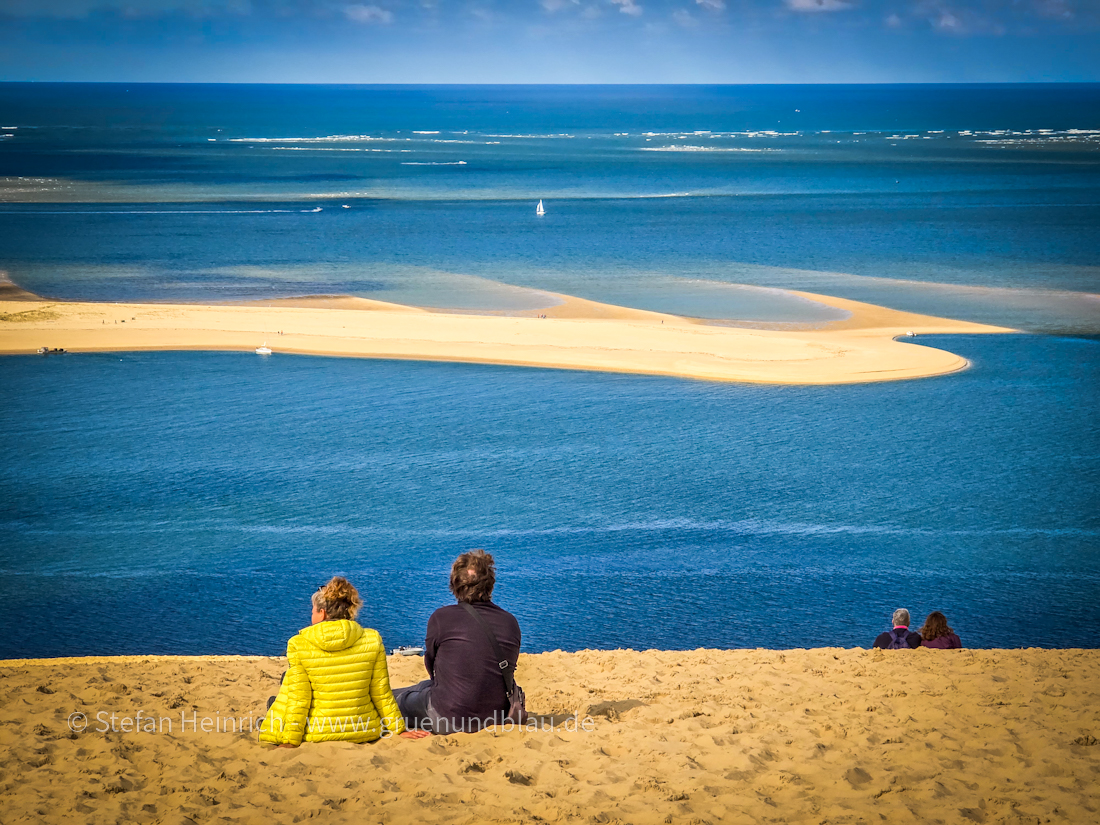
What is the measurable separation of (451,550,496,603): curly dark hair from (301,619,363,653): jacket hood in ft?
2.51

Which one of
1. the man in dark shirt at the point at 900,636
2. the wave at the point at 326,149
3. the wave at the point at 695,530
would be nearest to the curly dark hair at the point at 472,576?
the man in dark shirt at the point at 900,636

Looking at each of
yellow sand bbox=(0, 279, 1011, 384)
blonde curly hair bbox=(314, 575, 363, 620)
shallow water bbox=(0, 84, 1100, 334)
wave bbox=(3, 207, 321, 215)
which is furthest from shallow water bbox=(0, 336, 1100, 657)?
wave bbox=(3, 207, 321, 215)

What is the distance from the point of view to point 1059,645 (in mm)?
15008

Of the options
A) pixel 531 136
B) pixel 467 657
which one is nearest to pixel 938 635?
pixel 467 657

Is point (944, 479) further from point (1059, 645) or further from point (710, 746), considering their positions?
point (710, 746)

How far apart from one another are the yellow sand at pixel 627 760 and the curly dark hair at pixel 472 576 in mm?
1045

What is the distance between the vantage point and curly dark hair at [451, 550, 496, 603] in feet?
24.1

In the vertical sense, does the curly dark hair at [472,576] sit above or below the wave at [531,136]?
below

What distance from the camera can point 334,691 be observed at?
723 cm

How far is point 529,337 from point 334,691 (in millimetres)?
30208

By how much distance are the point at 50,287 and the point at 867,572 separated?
40.8 m

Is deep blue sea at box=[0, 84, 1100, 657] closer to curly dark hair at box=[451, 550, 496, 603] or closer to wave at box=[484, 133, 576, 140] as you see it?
curly dark hair at box=[451, 550, 496, 603]

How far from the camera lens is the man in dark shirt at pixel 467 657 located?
738cm

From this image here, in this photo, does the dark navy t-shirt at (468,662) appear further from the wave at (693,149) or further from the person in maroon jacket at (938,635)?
the wave at (693,149)
